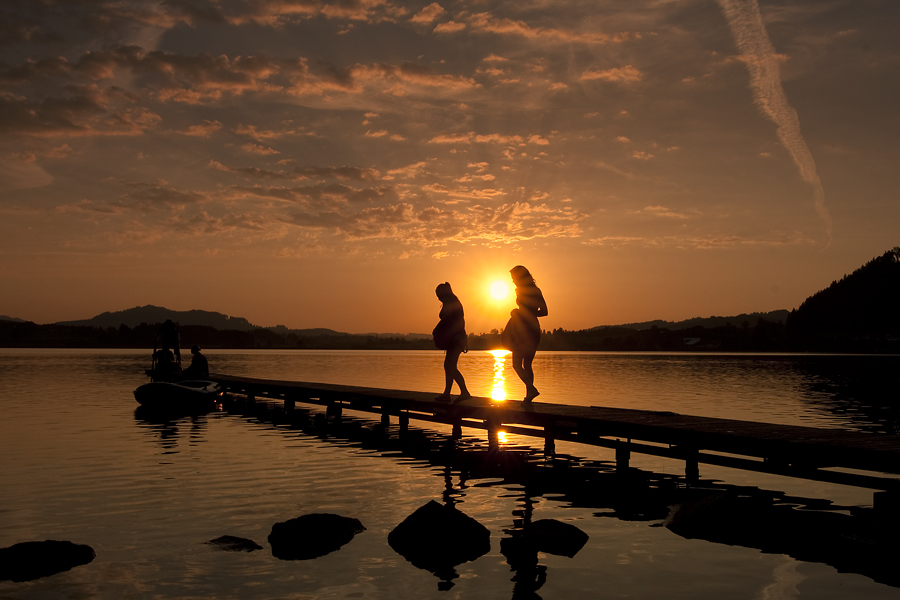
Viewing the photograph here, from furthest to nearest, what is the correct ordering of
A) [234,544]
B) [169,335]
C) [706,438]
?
[169,335]
[706,438]
[234,544]

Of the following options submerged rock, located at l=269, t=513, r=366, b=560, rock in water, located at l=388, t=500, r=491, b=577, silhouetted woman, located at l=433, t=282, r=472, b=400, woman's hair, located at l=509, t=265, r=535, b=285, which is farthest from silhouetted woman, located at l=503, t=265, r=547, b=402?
submerged rock, located at l=269, t=513, r=366, b=560

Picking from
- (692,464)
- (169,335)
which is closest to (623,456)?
(692,464)

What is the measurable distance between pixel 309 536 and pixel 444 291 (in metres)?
7.93

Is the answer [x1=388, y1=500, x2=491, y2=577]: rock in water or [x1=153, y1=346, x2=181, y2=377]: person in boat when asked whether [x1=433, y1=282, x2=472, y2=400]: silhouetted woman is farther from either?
[x1=153, y1=346, x2=181, y2=377]: person in boat

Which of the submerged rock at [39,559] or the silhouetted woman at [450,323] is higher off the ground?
the silhouetted woman at [450,323]

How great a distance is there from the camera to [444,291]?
16.6m

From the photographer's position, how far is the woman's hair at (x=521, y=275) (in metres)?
15.0

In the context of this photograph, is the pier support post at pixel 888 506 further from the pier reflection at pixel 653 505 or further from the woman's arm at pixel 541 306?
the woman's arm at pixel 541 306

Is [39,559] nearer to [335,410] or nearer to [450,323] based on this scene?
[450,323]

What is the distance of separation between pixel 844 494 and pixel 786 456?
3.69 m

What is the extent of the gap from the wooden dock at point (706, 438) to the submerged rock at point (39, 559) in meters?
10.2

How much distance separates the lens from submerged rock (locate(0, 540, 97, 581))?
832 cm

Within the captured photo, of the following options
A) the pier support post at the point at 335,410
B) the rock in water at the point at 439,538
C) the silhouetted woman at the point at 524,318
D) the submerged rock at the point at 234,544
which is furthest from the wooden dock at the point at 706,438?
the submerged rock at the point at 234,544

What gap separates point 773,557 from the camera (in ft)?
30.6
